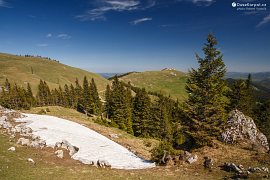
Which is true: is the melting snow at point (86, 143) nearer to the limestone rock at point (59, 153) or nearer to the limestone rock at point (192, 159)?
the limestone rock at point (59, 153)

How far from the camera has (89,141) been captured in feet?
109

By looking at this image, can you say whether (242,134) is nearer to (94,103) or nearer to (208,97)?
(208,97)

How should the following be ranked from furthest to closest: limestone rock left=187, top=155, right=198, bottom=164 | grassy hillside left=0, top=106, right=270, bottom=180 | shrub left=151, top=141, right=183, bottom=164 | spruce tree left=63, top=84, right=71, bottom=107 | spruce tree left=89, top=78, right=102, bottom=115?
spruce tree left=63, top=84, right=71, bottom=107
spruce tree left=89, top=78, right=102, bottom=115
shrub left=151, top=141, right=183, bottom=164
limestone rock left=187, top=155, right=198, bottom=164
grassy hillside left=0, top=106, right=270, bottom=180

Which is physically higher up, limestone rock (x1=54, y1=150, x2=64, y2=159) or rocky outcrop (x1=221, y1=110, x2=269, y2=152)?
rocky outcrop (x1=221, y1=110, x2=269, y2=152)

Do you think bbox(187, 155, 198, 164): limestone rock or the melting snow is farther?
the melting snow

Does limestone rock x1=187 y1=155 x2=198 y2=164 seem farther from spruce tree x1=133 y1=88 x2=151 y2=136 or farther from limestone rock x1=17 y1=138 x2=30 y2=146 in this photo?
spruce tree x1=133 y1=88 x2=151 y2=136

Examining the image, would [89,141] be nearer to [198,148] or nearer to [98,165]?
[98,165]

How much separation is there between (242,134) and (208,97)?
6.53 m

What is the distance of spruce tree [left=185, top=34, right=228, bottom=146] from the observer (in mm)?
28781

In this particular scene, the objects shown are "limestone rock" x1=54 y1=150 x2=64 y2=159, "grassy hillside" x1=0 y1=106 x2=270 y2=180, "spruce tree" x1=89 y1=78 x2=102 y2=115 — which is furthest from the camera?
"spruce tree" x1=89 y1=78 x2=102 y2=115

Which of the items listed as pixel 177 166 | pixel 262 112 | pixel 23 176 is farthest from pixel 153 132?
pixel 23 176

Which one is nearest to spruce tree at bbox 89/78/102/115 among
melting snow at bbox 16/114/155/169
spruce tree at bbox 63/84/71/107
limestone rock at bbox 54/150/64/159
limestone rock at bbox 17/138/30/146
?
spruce tree at bbox 63/84/71/107

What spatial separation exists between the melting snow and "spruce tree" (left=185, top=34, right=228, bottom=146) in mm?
8955

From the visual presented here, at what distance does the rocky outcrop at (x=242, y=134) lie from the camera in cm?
2850
